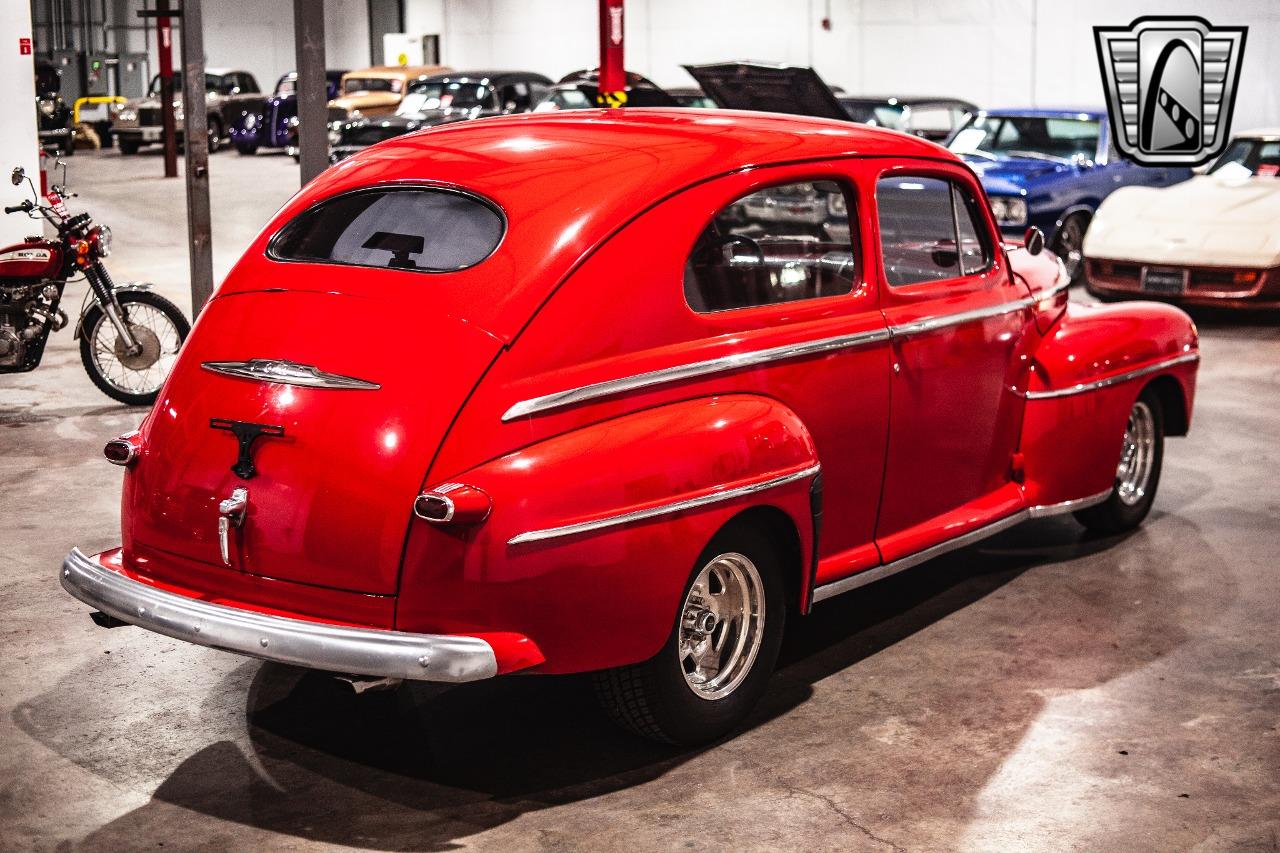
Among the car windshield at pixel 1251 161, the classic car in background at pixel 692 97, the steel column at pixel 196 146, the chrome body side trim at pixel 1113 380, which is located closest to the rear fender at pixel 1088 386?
the chrome body side trim at pixel 1113 380

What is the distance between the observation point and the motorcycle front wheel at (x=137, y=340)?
28.0ft

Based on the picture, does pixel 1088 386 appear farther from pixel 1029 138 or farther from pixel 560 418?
pixel 1029 138

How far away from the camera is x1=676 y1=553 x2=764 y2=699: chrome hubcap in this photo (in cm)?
429

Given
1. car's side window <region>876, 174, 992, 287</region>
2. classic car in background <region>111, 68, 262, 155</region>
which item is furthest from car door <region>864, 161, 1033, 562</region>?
classic car in background <region>111, 68, 262, 155</region>

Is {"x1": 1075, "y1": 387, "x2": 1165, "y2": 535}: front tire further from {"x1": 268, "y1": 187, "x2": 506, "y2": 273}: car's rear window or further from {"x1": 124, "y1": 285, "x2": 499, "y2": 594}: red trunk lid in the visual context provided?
{"x1": 124, "y1": 285, "x2": 499, "y2": 594}: red trunk lid

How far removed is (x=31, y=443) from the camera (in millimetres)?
7848

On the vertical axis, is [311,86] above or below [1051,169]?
above

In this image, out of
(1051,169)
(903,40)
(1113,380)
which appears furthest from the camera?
(903,40)

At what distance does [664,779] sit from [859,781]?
51 centimetres

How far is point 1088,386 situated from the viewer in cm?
575

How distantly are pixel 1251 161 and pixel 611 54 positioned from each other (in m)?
5.27

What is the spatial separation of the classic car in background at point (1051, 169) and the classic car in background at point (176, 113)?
17.5 m

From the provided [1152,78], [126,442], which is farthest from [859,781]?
[1152,78]

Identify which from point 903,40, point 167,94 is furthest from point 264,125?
point 903,40
